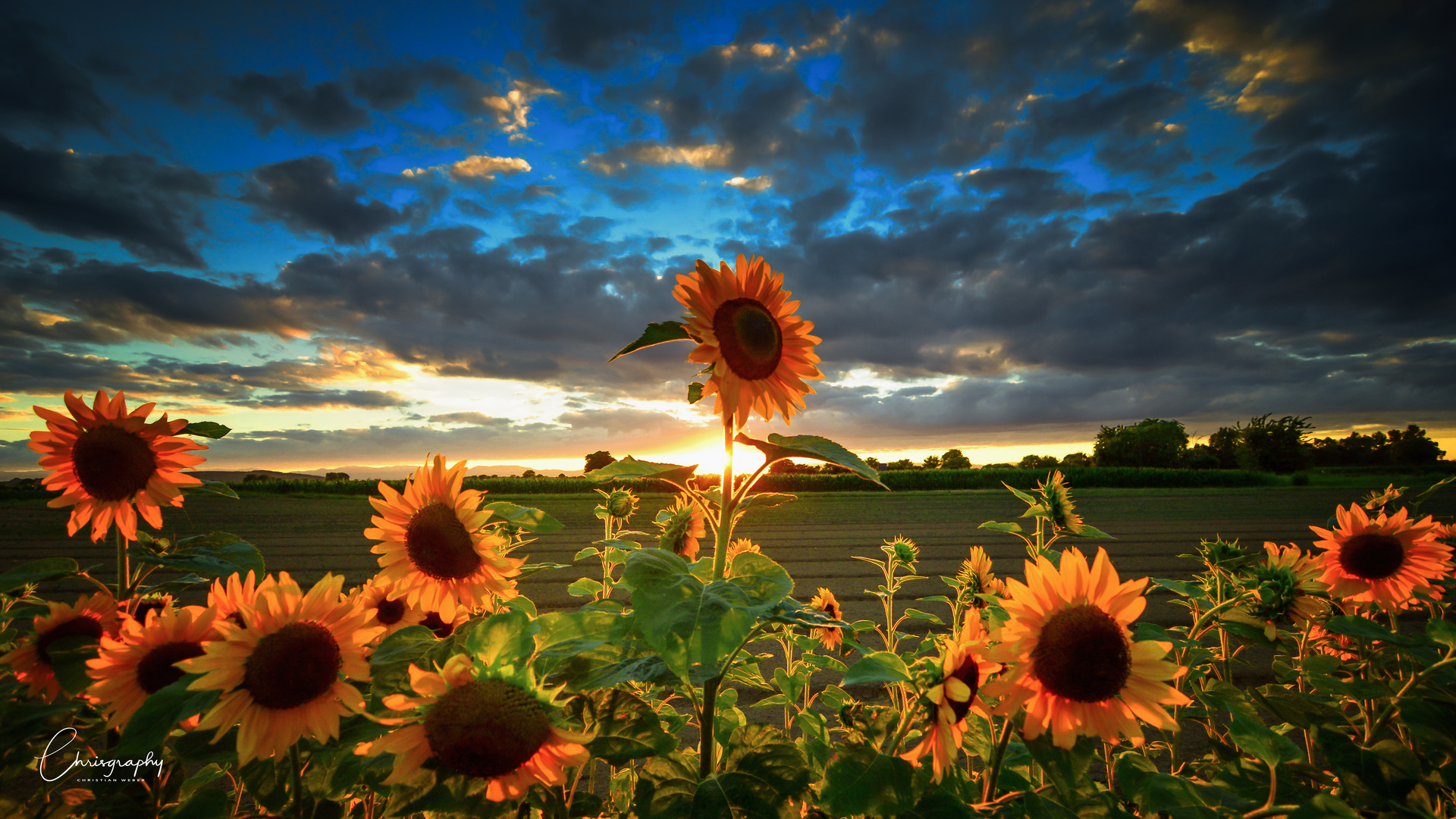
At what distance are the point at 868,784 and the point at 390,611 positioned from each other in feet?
3.93

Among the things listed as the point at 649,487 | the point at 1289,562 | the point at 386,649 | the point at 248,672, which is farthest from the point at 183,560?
the point at 649,487

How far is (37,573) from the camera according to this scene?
4.33 ft

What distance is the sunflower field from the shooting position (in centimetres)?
86

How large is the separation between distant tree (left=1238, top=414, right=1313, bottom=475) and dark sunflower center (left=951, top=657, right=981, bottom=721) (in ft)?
182

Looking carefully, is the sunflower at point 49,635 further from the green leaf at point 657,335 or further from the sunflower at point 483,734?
the green leaf at point 657,335

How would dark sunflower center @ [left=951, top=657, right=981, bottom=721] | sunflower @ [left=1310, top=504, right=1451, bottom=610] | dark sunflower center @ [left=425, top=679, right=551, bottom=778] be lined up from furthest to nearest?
sunflower @ [left=1310, top=504, right=1451, bottom=610]
dark sunflower center @ [left=951, top=657, right=981, bottom=721]
dark sunflower center @ [left=425, top=679, right=551, bottom=778]

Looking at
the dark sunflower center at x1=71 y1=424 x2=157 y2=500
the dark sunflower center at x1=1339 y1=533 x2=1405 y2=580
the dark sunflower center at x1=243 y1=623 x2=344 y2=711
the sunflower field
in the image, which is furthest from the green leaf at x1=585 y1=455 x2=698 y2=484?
the dark sunflower center at x1=1339 y1=533 x2=1405 y2=580

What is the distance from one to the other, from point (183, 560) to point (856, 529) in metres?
10.6

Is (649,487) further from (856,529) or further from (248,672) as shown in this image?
(248,672)

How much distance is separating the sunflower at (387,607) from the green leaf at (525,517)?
1.02 feet

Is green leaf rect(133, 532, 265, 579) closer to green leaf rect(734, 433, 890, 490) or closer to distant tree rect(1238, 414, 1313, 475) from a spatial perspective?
green leaf rect(734, 433, 890, 490)

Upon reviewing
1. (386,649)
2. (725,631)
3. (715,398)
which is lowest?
(386,649)

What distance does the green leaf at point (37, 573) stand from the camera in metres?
1.22

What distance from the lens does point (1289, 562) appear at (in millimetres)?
1644
